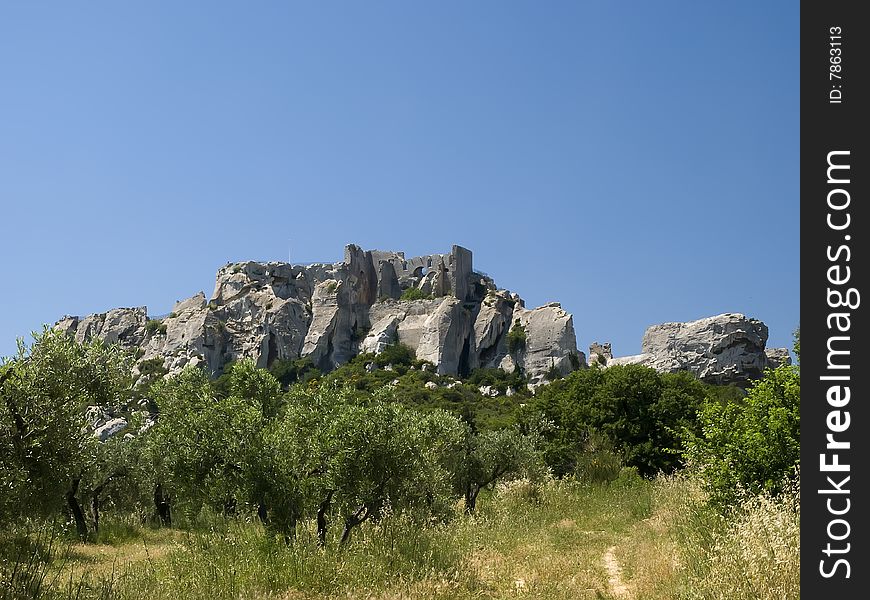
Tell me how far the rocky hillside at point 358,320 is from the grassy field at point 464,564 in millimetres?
89568

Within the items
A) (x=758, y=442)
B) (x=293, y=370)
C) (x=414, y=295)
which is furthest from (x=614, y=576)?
(x=414, y=295)

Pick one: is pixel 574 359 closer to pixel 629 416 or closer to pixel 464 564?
pixel 629 416

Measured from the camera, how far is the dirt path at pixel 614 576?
10963 millimetres

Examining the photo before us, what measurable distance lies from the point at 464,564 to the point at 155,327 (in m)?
138

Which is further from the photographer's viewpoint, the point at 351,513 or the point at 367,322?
the point at 367,322

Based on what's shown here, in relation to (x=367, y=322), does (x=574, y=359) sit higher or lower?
lower

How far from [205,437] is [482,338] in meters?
101

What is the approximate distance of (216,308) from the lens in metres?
131

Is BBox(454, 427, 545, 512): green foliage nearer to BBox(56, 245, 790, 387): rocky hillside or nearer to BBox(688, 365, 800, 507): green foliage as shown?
BBox(688, 365, 800, 507): green foliage

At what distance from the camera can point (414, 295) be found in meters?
133

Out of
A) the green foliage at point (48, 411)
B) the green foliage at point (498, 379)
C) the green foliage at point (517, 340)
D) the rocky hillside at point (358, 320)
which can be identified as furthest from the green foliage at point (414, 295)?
the green foliage at point (48, 411)
